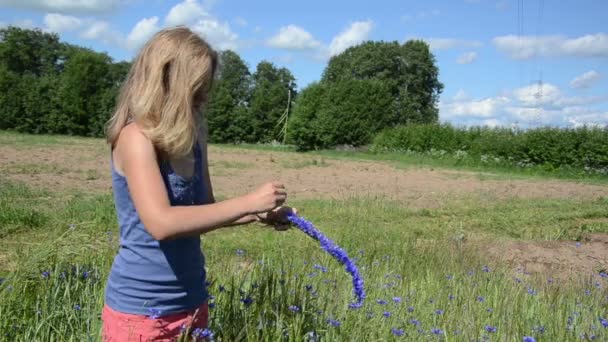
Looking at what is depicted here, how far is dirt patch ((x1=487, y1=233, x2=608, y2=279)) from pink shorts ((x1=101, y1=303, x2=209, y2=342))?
4.57 m

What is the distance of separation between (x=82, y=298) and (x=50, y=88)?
51046 mm

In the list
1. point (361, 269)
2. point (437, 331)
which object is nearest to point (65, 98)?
point (361, 269)

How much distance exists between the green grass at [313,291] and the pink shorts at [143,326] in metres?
0.36

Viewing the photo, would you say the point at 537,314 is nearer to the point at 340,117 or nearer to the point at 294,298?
the point at 294,298

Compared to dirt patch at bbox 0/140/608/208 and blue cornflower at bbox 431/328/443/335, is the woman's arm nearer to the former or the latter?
blue cornflower at bbox 431/328/443/335

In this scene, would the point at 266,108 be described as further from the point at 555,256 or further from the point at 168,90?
the point at 168,90

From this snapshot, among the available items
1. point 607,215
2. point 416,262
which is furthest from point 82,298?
point 607,215

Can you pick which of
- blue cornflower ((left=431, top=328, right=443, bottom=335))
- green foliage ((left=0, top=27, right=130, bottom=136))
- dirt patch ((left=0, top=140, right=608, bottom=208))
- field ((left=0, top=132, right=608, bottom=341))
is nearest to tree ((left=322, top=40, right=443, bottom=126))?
green foliage ((left=0, top=27, right=130, bottom=136))

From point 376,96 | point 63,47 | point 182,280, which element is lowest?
point 182,280

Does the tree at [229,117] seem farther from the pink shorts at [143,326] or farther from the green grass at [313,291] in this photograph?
the pink shorts at [143,326]

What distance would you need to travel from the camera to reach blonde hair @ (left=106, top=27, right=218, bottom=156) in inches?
77.0

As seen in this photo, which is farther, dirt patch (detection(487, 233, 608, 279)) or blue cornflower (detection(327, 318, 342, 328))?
dirt patch (detection(487, 233, 608, 279))

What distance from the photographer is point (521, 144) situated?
28.9 meters

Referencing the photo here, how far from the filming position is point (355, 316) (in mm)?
2990
